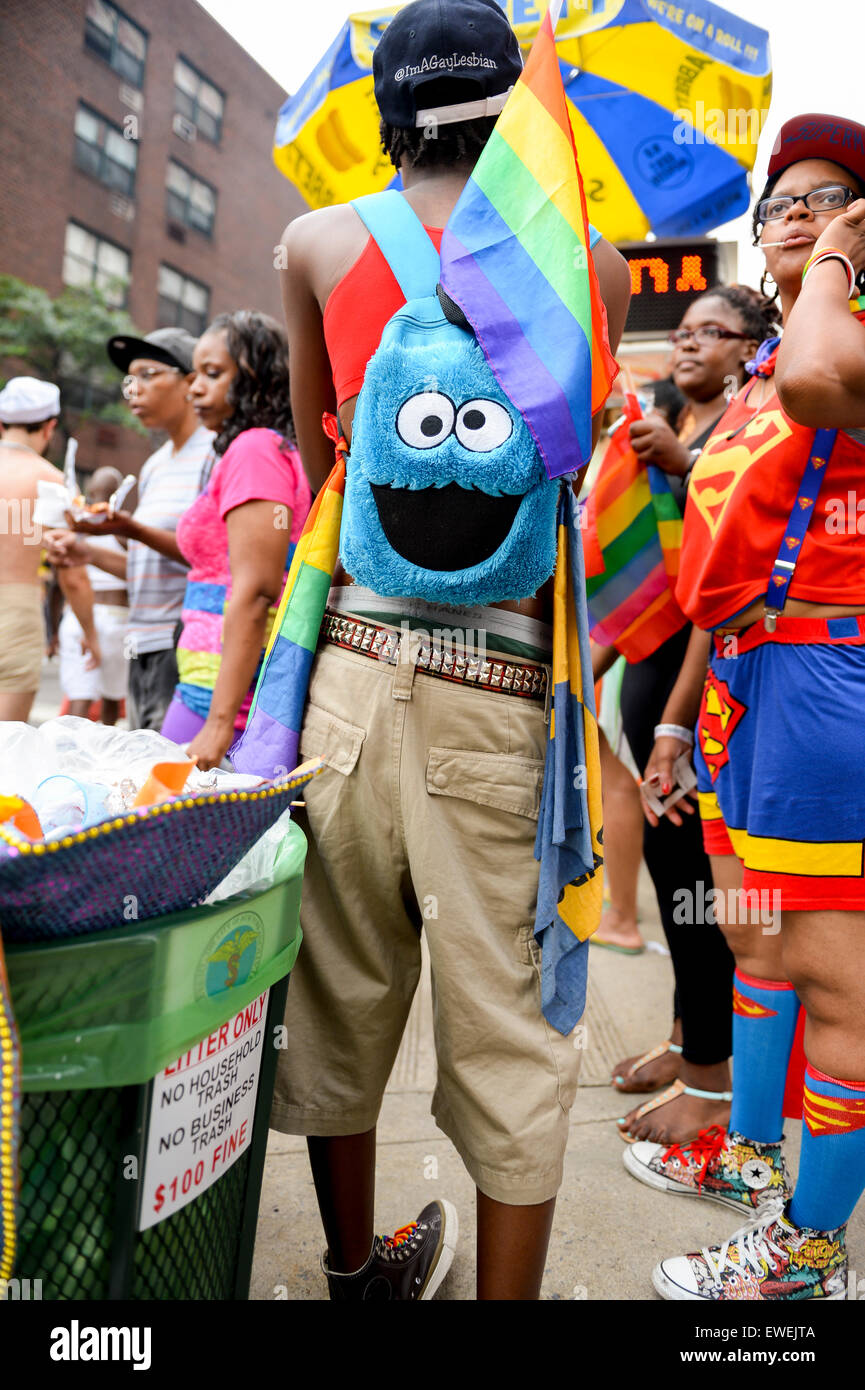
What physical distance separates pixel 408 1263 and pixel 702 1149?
0.91 m

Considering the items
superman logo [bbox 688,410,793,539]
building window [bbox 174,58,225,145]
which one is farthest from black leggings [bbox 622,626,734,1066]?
building window [bbox 174,58,225,145]

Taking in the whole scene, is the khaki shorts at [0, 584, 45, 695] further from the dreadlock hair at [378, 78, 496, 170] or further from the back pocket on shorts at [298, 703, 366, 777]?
the dreadlock hair at [378, 78, 496, 170]

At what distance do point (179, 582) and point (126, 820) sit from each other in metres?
2.83

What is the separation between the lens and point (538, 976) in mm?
1458

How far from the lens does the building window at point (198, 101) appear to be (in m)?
23.9

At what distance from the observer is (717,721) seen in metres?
2.01

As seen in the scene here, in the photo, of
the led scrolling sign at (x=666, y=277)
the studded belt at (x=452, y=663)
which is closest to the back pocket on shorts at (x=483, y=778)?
the studded belt at (x=452, y=663)

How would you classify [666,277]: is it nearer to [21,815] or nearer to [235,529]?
[235,529]

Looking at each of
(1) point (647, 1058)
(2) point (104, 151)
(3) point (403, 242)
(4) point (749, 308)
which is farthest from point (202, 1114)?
(2) point (104, 151)

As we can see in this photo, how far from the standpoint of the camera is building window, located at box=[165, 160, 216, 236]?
2425 cm

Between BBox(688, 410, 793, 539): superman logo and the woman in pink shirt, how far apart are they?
1.07 meters

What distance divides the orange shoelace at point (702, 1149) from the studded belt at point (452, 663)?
148 cm
